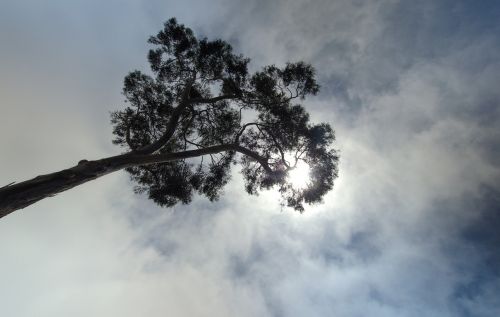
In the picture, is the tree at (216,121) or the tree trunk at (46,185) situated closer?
the tree trunk at (46,185)

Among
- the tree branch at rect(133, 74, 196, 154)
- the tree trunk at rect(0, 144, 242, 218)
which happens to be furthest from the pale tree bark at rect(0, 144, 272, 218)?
the tree branch at rect(133, 74, 196, 154)

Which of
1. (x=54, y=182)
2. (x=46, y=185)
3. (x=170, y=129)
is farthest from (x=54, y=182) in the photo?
(x=170, y=129)

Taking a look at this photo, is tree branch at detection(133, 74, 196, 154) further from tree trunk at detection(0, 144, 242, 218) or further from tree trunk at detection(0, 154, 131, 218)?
tree trunk at detection(0, 154, 131, 218)

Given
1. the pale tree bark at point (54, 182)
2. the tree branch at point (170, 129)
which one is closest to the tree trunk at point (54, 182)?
the pale tree bark at point (54, 182)

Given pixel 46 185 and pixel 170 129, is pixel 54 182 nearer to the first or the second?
pixel 46 185

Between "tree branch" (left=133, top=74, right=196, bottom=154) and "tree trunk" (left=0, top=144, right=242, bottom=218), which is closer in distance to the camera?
"tree trunk" (left=0, top=144, right=242, bottom=218)

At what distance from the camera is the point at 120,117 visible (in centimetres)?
1480

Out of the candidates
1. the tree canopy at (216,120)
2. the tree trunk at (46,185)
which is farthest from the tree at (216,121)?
the tree trunk at (46,185)

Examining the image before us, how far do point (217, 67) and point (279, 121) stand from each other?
419 centimetres

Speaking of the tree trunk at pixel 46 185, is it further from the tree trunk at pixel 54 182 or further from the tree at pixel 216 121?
the tree at pixel 216 121

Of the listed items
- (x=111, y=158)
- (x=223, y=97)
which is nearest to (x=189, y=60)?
(x=223, y=97)

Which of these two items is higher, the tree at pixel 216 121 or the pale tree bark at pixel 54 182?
the tree at pixel 216 121

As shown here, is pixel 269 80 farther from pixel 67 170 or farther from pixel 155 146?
pixel 67 170

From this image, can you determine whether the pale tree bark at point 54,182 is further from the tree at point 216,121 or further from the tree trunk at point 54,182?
the tree at point 216,121
